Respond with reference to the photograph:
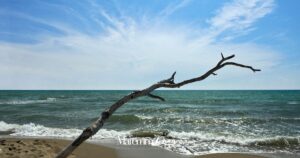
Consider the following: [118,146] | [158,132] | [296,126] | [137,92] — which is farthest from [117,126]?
[137,92]

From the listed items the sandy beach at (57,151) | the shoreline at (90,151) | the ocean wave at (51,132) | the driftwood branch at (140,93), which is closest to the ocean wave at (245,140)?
the shoreline at (90,151)

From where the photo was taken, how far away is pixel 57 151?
9539mm

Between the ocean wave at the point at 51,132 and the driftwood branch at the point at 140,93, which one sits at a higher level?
the driftwood branch at the point at 140,93

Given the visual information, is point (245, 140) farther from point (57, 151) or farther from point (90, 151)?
point (57, 151)

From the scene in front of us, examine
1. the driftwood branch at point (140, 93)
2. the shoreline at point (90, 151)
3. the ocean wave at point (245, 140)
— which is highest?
the driftwood branch at point (140, 93)

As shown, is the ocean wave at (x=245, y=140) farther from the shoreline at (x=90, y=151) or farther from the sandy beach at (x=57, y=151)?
the sandy beach at (x=57, y=151)

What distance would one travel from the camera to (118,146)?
40.6 ft

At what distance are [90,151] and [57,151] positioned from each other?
142 cm

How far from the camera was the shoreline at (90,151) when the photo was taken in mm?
8786

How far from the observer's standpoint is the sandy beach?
8.65 metres

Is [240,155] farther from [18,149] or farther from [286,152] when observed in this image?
[18,149]

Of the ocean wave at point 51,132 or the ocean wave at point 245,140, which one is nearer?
the ocean wave at point 245,140

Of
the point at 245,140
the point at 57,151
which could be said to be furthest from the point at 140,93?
the point at 245,140

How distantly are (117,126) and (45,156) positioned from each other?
33.4ft
